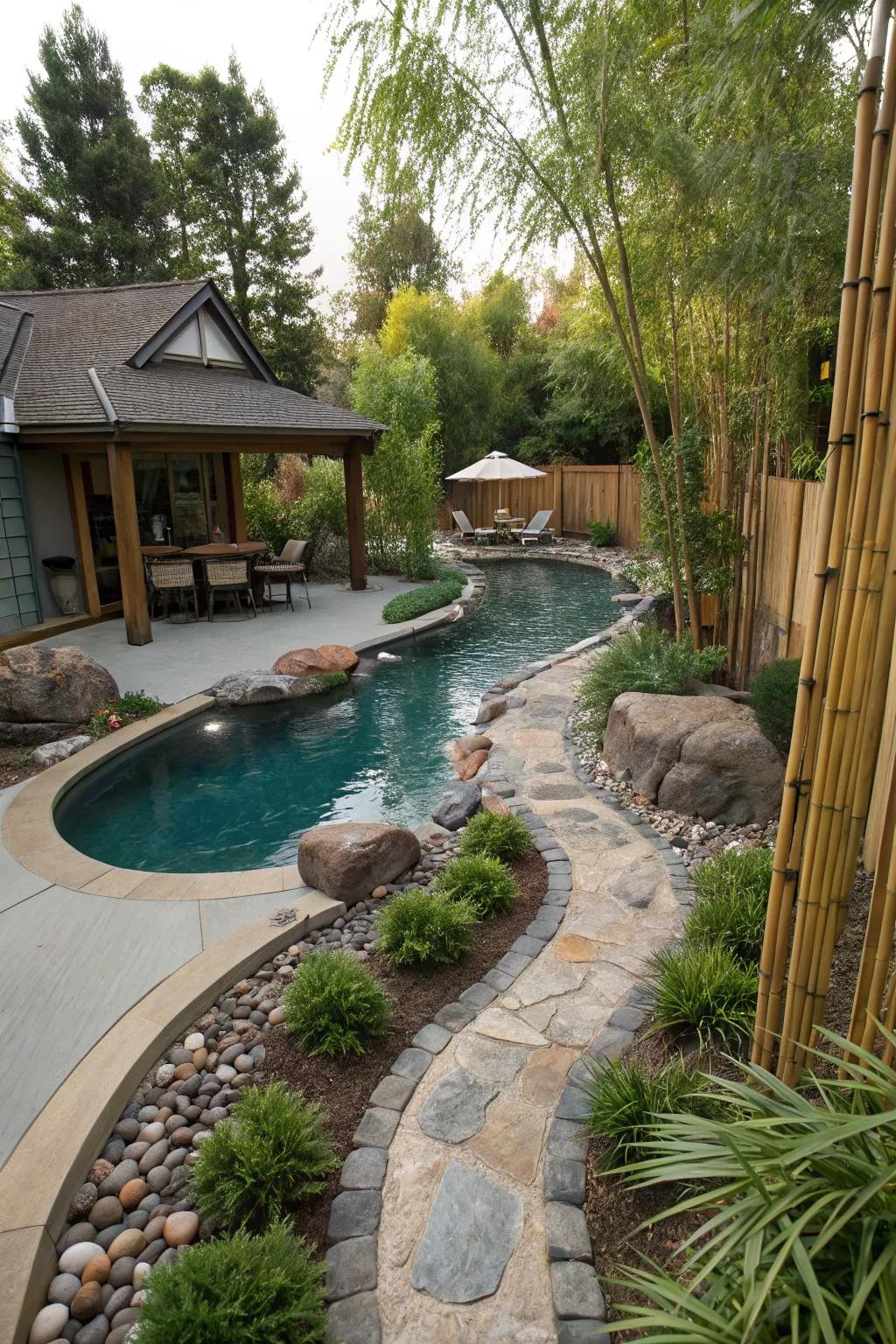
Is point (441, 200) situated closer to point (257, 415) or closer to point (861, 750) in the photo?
point (861, 750)

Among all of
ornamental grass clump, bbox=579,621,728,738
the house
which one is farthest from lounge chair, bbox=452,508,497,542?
ornamental grass clump, bbox=579,621,728,738

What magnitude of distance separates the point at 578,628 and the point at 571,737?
4.31m

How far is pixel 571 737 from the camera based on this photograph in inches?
232

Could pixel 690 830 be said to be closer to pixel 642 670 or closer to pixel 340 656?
pixel 642 670

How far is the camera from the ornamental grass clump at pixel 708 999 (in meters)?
A: 2.51

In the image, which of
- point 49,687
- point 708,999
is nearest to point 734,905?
point 708,999

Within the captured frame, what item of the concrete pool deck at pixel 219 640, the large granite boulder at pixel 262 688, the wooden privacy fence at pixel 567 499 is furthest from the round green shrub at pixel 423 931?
the wooden privacy fence at pixel 567 499

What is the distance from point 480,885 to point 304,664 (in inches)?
180

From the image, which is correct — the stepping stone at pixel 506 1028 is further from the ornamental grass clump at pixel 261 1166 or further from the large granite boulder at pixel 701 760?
the large granite boulder at pixel 701 760

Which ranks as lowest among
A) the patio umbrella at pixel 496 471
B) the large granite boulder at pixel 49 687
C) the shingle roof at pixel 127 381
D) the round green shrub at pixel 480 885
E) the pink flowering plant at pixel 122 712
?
the round green shrub at pixel 480 885

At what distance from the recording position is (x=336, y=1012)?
2.74 m

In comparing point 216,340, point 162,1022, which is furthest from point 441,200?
point 216,340

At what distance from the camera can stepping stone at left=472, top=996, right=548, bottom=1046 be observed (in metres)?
2.75

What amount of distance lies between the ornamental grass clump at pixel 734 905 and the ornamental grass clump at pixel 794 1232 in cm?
135
